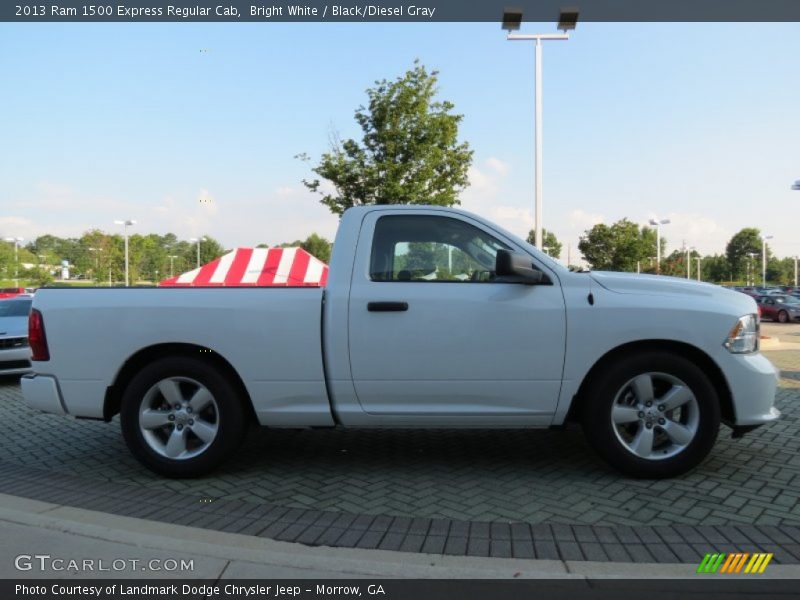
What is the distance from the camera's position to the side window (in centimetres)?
427

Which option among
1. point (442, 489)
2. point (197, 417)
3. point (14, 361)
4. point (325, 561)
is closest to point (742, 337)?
point (442, 489)

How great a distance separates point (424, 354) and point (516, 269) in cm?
83

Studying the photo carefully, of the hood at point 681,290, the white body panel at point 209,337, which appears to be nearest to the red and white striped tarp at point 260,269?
the white body panel at point 209,337

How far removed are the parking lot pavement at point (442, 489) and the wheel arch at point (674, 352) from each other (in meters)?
0.55

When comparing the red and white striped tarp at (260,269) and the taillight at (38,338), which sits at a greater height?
the red and white striped tarp at (260,269)

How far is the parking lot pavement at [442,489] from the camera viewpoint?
3381 millimetres

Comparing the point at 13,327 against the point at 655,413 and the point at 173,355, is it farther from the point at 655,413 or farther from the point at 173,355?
the point at 655,413

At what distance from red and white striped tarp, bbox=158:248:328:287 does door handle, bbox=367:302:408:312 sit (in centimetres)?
815

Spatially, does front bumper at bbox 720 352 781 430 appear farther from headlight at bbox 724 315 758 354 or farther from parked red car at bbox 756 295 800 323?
parked red car at bbox 756 295 800 323

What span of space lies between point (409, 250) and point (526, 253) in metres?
0.83

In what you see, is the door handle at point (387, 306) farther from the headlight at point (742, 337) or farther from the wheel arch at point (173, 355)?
the headlight at point (742, 337)

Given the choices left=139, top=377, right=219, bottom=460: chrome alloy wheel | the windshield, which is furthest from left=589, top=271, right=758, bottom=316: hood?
the windshield
